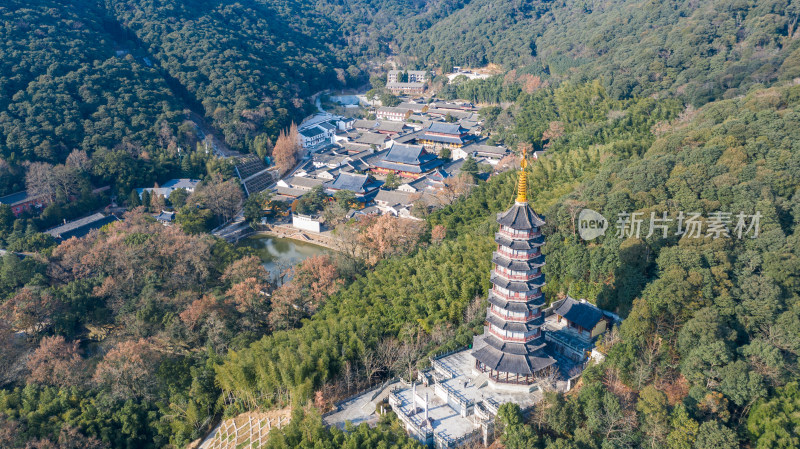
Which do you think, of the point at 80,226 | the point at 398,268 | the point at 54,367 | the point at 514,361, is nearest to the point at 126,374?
the point at 54,367

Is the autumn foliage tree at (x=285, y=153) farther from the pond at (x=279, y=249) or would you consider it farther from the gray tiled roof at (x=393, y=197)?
the gray tiled roof at (x=393, y=197)

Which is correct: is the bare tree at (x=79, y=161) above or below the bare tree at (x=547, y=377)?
above

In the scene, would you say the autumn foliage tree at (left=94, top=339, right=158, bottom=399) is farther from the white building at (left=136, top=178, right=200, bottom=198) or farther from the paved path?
the white building at (left=136, top=178, right=200, bottom=198)

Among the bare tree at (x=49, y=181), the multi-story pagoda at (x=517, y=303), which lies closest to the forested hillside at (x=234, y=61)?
the bare tree at (x=49, y=181)

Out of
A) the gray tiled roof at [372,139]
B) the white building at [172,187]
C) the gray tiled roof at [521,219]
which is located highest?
the gray tiled roof at [521,219]

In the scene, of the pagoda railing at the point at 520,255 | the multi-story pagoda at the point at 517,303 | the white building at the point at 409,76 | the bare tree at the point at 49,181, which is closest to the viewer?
the multi-story pagoda at the point at 517,303

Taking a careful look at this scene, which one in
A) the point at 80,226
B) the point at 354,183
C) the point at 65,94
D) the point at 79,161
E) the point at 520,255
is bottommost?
the point at 80,226


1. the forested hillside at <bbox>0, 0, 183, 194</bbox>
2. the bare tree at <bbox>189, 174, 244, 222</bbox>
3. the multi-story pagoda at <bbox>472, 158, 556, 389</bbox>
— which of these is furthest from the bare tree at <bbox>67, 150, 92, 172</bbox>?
the multi-story pagoda at <bbox>472, 158, 556, 389</bbox>

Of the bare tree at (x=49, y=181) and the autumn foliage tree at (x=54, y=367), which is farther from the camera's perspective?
the bare tree at (x=49, y=181)

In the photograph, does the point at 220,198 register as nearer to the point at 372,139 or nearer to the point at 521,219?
the point at 372,139
